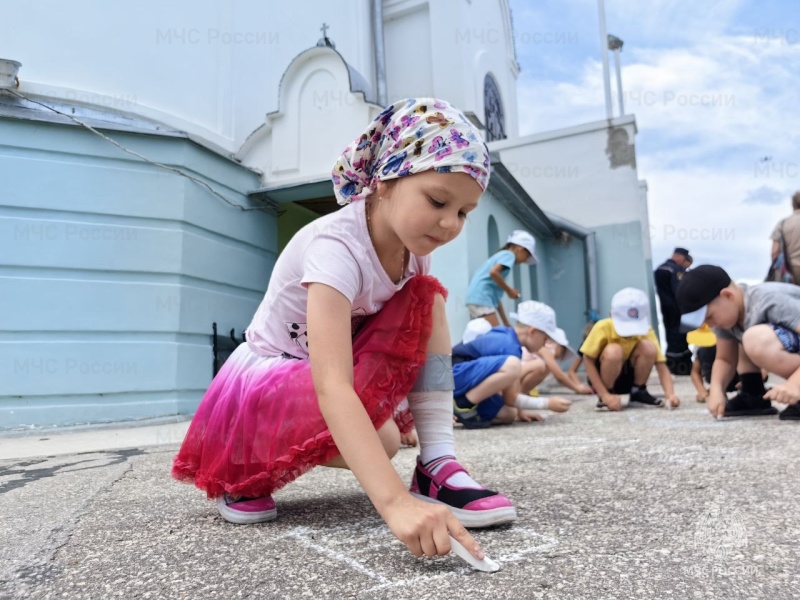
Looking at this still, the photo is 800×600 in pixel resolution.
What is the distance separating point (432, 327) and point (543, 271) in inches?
331

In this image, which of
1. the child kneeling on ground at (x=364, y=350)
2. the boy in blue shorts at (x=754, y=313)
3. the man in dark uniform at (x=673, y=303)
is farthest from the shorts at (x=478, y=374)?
the man in dark uniform at (x=673, y=303)

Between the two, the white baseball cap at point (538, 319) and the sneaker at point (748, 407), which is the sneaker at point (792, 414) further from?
the white baseball cap at point (538, 319)

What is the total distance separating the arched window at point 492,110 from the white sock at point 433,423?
8.91m

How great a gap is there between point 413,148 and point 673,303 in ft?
25.1

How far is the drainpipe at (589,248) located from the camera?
926cm

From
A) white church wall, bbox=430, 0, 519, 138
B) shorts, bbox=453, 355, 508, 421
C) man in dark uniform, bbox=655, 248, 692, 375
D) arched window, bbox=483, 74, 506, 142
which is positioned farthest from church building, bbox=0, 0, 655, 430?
shorts, bbox=453, 355, 508, 421

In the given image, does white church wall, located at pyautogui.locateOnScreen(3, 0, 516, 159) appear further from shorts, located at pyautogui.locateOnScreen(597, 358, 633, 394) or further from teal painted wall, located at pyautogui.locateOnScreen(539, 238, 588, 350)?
shorts, located at pyautogui.locateOnScreen(597, 358, 633, 394)

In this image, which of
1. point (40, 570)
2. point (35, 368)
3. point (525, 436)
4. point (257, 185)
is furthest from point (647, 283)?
point (40, 570)

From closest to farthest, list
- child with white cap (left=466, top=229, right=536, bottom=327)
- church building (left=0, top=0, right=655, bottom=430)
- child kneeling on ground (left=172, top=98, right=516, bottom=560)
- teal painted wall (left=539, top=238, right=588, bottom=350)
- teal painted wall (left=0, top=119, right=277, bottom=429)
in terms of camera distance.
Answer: child kneeling on ground (left=172, top=98, right=516, bottom=560) → teal painted wall (left=0, top=119, right=277, bottom=429) → church building (left=0, top=0, right=655, bottom=430) → child with white cap (left=466, top=229, right=536, bottom=327) → teal painted wall (left=539, top=238, right=588, bottom=350)

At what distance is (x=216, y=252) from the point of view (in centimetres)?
598

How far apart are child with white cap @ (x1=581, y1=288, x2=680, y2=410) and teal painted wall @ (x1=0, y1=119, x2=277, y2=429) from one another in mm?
3426

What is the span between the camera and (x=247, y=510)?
148cm

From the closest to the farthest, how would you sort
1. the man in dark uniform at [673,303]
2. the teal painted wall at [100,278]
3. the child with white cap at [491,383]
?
the child with white cap at [491,383] < the teal painted wall at [100,278] < the man in dark uniform at [673,303]

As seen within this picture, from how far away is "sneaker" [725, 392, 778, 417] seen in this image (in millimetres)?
3391
